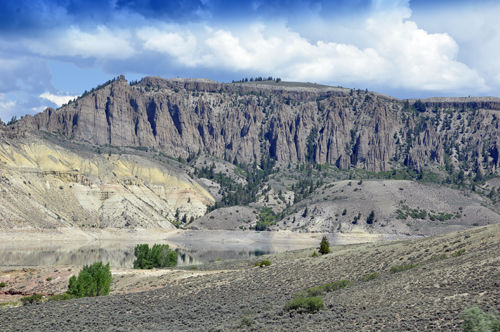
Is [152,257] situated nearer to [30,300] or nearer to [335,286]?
[30,300]

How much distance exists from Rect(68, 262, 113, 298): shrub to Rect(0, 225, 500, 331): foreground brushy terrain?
24.3 feet

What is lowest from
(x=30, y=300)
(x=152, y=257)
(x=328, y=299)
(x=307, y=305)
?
(x=152, y=257)

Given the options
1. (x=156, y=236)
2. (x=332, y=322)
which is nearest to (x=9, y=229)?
(x=156, y=236)

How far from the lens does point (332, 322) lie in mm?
27297

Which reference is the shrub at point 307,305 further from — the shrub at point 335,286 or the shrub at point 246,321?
the shrub at point 335,286

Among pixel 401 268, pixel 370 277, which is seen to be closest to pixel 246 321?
pixel 370 277

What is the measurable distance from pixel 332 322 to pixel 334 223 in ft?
493

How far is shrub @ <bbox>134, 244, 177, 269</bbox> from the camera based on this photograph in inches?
3004

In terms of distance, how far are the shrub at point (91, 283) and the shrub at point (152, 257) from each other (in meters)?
23.0

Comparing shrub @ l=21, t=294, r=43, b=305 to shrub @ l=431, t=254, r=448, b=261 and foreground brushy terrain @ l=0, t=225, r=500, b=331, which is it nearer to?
foreground brushy terrain @ l=0, t=225, r=500, b=331

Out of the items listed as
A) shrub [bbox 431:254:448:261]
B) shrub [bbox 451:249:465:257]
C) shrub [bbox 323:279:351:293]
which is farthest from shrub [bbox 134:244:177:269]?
shrub [bbox 451:249:465:257]

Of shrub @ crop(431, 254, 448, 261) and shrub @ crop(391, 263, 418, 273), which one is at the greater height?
shrub @ crop(431, 254, 448, 261)

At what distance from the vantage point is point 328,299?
1363 inches

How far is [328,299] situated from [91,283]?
1093 inches
